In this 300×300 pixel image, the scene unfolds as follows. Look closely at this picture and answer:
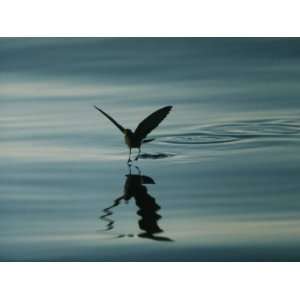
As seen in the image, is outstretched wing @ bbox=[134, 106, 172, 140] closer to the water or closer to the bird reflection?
the water

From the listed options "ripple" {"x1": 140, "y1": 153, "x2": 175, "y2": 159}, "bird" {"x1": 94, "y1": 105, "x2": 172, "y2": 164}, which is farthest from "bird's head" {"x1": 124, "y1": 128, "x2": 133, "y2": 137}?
"ripple" {"x1": 140, "y1": 153, "x2": 175, "y2": 159}

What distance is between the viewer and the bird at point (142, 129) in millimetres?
3059

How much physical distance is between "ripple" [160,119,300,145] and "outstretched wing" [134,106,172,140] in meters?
0.07

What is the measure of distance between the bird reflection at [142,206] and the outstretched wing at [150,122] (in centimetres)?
15

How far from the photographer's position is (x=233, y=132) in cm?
306

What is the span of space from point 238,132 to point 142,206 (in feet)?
A: 1.69

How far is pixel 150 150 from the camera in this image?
3084 mm

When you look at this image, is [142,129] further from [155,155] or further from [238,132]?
[238,132]

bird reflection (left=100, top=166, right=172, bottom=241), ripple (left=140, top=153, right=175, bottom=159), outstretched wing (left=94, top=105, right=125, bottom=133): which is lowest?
bird reflection (left=100, top=166, right=172, bottom=241)

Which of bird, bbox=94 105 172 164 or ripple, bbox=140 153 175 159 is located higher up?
bird, bbox=94 105 172 164

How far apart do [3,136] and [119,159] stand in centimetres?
50

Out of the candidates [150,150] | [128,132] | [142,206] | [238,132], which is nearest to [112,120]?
[128,132]

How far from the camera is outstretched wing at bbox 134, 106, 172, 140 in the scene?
306 cm
